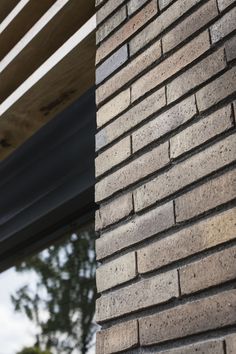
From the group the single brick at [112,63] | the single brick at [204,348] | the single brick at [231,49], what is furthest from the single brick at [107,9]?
the single brick at [204,348]

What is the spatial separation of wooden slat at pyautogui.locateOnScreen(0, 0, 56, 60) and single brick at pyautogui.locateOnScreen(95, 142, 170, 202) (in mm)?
1173

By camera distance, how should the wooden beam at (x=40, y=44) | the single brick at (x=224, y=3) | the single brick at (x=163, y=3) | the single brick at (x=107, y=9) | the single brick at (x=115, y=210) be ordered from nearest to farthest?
the single brick at (x=224, y=3)
the single brick at (x=115, y=210)
the single brick at (x=163, y=3)
the single brick at (x=107, y=9)
the wooden beam at (x=40, y=44)

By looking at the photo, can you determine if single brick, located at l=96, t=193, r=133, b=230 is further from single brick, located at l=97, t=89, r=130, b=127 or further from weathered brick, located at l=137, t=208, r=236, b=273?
single brick, located at l=97, t=89, r=130, b=127

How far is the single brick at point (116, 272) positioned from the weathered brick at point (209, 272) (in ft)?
0.71

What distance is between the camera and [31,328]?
23.4 ft

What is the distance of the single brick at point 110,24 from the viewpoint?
83.4 inches

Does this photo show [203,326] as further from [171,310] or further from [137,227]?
[137,227]

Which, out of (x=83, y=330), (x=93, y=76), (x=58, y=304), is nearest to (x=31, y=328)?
(x=58, y=304)

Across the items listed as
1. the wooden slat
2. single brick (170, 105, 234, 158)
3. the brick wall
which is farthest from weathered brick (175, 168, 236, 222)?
the wooden slat

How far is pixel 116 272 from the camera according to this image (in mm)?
1752

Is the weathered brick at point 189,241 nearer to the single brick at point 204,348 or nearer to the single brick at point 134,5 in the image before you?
the single brick at point 204,348

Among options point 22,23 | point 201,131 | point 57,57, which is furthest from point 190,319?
point 22,23

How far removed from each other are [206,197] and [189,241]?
12 centimetres

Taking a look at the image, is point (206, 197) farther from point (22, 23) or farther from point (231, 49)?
point (22, 23)
